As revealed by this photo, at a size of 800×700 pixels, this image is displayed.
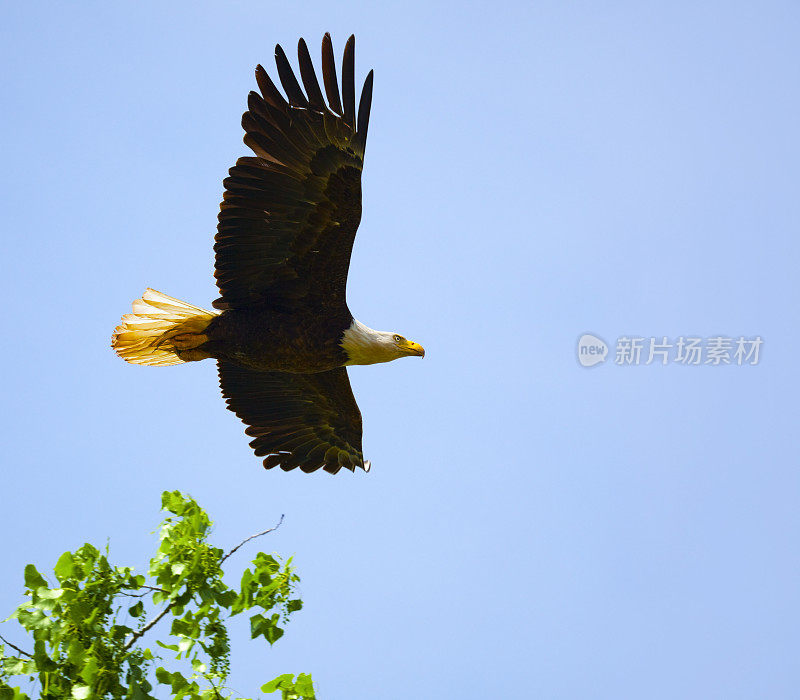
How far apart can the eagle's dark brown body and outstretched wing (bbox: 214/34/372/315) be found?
0.31ft

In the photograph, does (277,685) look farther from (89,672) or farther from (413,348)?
(413,348)

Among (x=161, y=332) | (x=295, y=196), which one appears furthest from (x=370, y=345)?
(x=161, y=332)

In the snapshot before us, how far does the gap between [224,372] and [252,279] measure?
44.2 inches

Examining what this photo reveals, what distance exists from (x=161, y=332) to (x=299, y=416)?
161cm

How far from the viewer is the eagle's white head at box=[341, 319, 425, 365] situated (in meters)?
7.07

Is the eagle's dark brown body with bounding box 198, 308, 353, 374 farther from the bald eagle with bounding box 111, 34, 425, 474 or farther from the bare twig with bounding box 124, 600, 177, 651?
the bare twig with bounding box 124, 600, 177, 651

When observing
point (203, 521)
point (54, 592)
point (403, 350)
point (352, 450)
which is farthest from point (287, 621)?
point (352, 450)

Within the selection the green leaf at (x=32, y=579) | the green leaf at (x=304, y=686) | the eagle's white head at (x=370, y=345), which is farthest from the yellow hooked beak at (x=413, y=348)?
the green leaf at (x=32, y=579)

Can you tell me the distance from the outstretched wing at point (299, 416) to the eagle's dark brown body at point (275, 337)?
0.71 meters

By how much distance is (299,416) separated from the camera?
8.11 meters

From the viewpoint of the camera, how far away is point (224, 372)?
768cm

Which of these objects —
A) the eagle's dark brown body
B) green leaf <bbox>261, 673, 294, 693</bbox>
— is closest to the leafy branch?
green leaf <bbox>261, 673, 294, 693</bbox>

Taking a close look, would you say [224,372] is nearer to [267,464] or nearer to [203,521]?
[267,464]

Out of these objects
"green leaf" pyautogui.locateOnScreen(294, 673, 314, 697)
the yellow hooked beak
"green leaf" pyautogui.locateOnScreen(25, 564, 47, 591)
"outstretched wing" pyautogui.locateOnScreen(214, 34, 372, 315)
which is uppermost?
"outstretched wing" pyautogui.locateOnScreen(214, 34, 372, 315)
